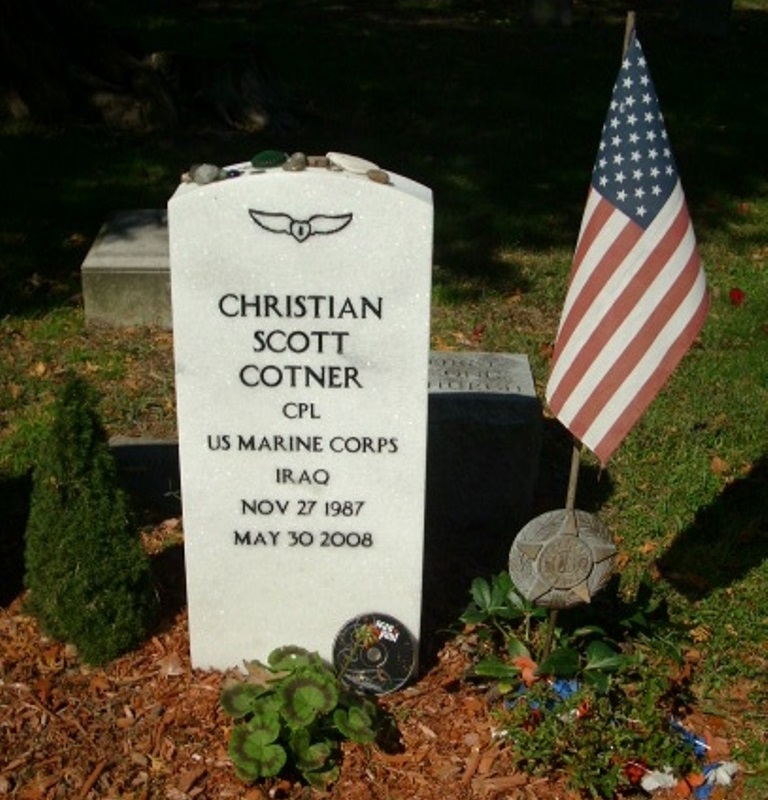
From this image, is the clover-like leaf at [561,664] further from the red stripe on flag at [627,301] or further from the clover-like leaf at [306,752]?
the red stripe on flag at [627,301]

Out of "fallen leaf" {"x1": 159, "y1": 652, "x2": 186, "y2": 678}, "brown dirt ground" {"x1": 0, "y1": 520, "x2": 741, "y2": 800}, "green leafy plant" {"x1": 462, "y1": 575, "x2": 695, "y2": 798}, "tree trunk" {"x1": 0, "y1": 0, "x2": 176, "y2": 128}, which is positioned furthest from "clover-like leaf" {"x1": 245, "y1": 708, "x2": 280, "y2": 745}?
"tree trunk" {"x1": 0, "y1": 0, "x2": 176, "y2": 128}

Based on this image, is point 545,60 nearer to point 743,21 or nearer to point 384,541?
point 743,21

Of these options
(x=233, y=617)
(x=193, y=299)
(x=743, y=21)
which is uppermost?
(x=193, y=299)

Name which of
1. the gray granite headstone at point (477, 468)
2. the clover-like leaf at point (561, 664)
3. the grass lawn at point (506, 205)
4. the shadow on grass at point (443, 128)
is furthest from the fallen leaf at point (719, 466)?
the shadow on grass at point (443, 128)

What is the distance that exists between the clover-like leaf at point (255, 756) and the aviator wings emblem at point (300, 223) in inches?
64.2

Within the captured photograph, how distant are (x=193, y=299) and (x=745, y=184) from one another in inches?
272

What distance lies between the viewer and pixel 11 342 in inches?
292

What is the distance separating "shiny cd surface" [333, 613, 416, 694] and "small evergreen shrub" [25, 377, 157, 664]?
2.59 ft

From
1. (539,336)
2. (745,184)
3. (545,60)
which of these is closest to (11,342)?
(539,336)

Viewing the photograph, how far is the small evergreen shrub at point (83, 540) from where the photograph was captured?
4641 millimetres

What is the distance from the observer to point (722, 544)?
574 centimetres

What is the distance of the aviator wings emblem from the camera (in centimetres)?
411

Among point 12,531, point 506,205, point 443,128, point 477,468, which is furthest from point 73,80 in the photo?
point 477,468

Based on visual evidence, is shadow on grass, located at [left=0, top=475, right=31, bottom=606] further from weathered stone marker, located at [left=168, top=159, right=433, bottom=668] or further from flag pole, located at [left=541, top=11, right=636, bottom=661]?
flag pole, located at [left=541, top=11, right=636, bottom=661]
